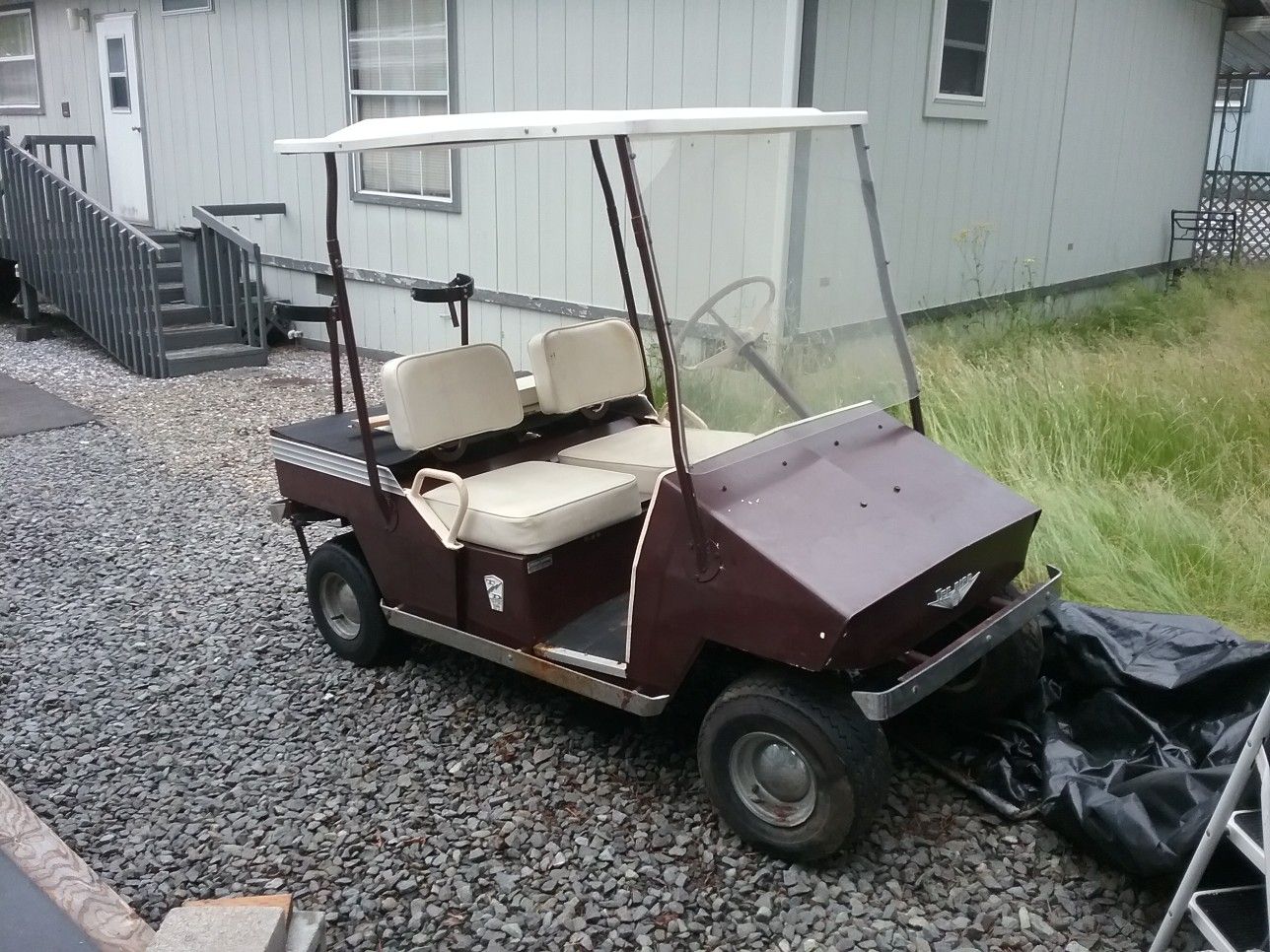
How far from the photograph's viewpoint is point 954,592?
2.96 metres

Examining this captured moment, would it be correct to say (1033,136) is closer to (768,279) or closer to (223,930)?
(768,279)

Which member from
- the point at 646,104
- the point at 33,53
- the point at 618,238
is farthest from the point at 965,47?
the point at 33,53

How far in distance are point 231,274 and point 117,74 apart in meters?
3.77

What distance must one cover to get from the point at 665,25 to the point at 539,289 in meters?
2.01

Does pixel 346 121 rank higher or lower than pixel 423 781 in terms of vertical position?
higher

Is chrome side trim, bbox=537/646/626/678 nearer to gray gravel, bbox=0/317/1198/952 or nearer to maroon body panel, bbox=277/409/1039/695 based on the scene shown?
maroon body panel, bbox=277/409/1039/695

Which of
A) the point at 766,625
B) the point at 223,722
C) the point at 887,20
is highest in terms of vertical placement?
the point at 887,20

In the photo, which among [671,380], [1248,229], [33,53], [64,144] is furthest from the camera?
[33,53]

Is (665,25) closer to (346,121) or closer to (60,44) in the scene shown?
(346,121)

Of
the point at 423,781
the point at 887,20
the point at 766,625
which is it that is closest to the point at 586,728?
the point at 423,781

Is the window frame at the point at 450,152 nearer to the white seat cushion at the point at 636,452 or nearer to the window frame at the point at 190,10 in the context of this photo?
the window frame at the point at 190,10

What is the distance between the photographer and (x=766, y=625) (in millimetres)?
2711

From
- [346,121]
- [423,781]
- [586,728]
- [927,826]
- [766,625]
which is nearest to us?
[766,625]

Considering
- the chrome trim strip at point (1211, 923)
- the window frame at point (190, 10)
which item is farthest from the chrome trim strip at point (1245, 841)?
the window frame at point (190, 10)
